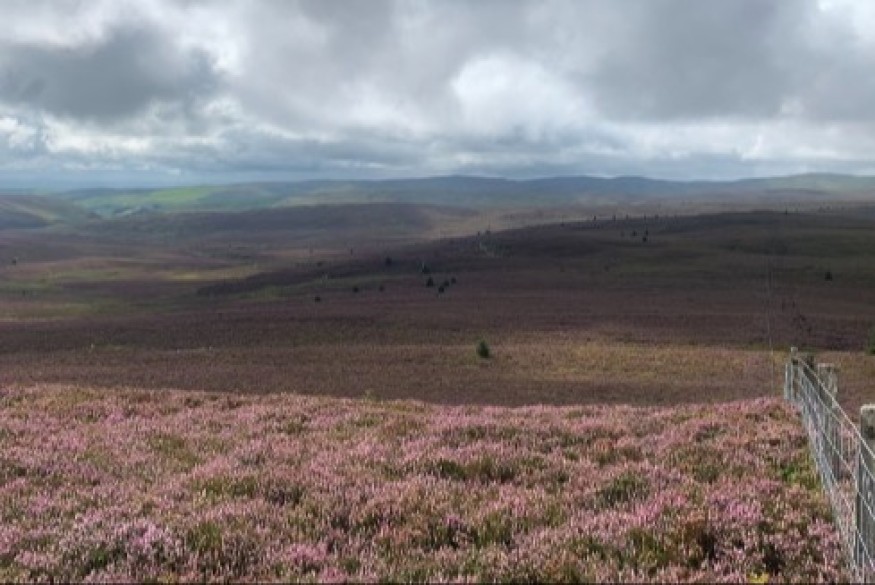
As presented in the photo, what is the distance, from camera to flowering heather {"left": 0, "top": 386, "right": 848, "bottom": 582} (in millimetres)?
8391

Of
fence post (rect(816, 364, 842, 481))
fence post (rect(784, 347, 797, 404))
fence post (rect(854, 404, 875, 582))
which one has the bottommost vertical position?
fence post (rect(784, 347, 797, 404))

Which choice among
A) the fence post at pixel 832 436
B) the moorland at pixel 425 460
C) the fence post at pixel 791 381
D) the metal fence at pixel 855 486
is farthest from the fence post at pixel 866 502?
the fence post at pixel 791 381

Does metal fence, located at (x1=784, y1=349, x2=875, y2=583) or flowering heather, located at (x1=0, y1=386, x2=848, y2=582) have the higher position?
metal fence, located at (x1=784, y1=349, x2=875, y2=583)

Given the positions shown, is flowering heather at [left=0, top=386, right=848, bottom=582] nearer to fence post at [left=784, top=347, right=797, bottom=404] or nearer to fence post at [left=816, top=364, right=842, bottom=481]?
fence post at [left=816, top=364, right=842, bottom=481]

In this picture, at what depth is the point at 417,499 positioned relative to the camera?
10.5 meters

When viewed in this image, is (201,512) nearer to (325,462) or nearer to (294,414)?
(325,462)

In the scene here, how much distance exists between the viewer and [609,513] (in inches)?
388

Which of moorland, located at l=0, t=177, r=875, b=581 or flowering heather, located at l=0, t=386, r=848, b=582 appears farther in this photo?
moorland, located at l=0, t=177, r=875, b=581

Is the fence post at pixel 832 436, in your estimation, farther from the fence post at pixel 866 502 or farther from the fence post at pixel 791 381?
the fence post at pixel 791 381

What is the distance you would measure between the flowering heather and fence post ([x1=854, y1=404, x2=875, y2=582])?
371 mm

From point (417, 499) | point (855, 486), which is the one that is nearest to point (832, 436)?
point (855, 486)

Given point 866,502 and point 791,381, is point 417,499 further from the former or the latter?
point 791,381

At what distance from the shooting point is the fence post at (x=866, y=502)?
7.64 metres

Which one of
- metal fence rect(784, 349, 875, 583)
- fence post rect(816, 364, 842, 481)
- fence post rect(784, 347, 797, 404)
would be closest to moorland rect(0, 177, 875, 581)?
metal fence rect(784, 349, 875, 583)
